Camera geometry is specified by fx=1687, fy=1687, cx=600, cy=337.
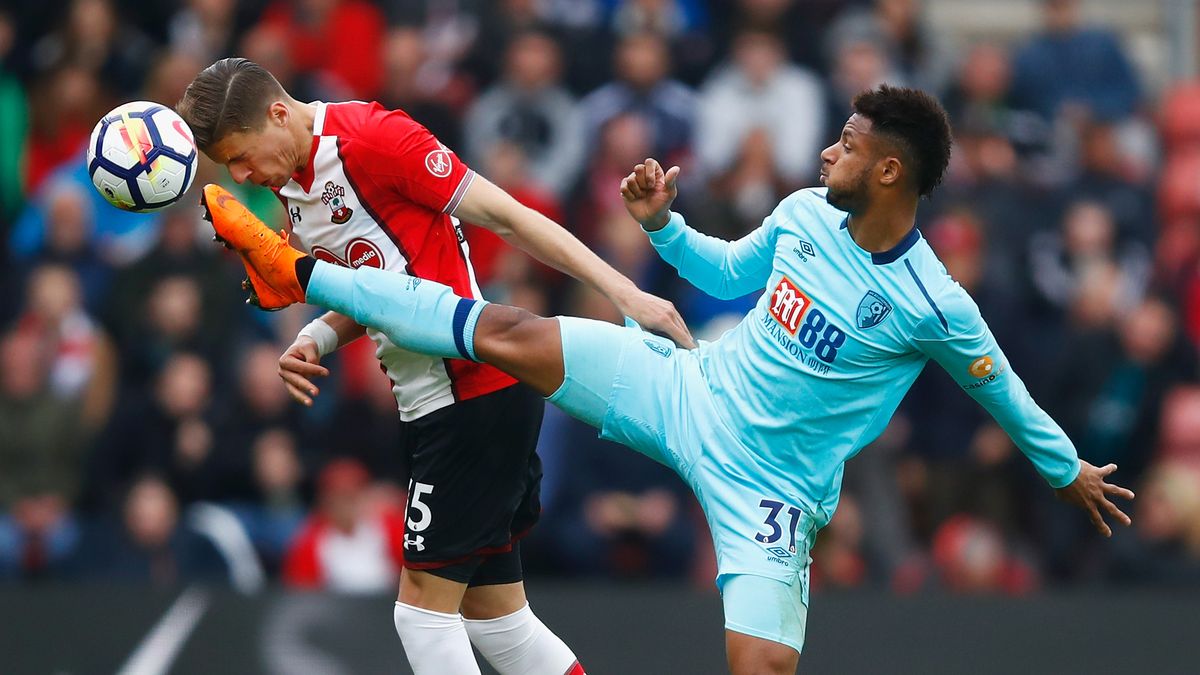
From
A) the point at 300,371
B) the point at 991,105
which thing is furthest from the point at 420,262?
the point at 991,105

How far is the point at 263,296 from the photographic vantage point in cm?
571

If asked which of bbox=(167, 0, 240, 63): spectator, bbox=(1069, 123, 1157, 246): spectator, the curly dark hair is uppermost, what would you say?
the curly dark hair

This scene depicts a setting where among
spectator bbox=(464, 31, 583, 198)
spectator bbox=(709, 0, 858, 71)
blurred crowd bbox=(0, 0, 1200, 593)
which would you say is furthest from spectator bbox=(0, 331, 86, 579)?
spectator bbox=(709, 0, 858, 71)

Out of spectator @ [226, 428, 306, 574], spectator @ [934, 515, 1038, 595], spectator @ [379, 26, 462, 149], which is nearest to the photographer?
spectator @ [226, 428, 306, 574]

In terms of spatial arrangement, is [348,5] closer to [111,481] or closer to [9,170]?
[9,170]

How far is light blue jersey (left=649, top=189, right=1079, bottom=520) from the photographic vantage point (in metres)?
5.63

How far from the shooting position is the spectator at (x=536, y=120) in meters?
11.4

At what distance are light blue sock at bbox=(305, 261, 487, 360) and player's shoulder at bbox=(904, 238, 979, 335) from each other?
1.46 m

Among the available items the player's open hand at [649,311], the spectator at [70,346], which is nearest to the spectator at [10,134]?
the spectator at [70,346]

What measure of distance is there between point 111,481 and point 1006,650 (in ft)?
17.2

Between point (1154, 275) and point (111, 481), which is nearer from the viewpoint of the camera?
point (111, 481)

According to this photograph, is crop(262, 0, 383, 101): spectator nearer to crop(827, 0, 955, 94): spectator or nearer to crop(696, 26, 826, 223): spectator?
crop(696, 26, 826, 223): spectator

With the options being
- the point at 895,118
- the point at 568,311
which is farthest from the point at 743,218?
the point at 895,118

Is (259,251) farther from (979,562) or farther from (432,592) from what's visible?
(979,562)
